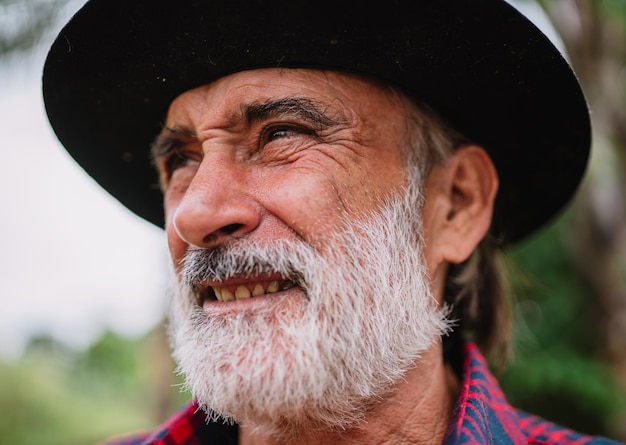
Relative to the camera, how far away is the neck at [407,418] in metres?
2.14

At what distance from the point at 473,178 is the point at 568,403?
2.98 metres

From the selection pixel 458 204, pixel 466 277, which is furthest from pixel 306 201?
pixel 466 277

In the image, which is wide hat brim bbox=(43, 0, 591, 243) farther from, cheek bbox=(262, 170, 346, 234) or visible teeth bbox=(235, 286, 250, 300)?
visible teeth bbox=(235, 286, 250, 300)

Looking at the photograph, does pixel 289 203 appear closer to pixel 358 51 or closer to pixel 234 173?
pixel 234 173

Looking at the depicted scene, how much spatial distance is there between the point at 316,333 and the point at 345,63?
90 cm

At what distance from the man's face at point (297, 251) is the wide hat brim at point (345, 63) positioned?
12cm

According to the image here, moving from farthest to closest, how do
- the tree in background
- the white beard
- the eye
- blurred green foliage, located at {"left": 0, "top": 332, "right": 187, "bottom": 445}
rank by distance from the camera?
blurred green foliage, located at {"left": 0, "top": 332, "right": 187, "bottom": 445} < the tree in background < the eye < the white beard

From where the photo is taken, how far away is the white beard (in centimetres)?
187

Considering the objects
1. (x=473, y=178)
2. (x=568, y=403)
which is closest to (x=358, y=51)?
(x=473, y=178)

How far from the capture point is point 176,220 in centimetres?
196

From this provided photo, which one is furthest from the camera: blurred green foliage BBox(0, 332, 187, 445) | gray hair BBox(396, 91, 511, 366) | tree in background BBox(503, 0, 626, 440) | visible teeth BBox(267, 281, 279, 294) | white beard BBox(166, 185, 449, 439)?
blurred green foliage BBox(0, 332, 187, 445)

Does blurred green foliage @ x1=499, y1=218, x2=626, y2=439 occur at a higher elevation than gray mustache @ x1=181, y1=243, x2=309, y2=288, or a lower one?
lower

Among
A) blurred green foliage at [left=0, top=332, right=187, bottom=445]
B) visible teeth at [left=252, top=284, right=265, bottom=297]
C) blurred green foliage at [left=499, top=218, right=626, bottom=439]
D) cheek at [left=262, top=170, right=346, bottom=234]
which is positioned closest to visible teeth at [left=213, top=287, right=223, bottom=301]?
visible teeth at [left=252, top=284, right=265, bottom=297]

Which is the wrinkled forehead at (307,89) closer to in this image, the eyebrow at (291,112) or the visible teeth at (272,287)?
the eyebrow at (291,112)
